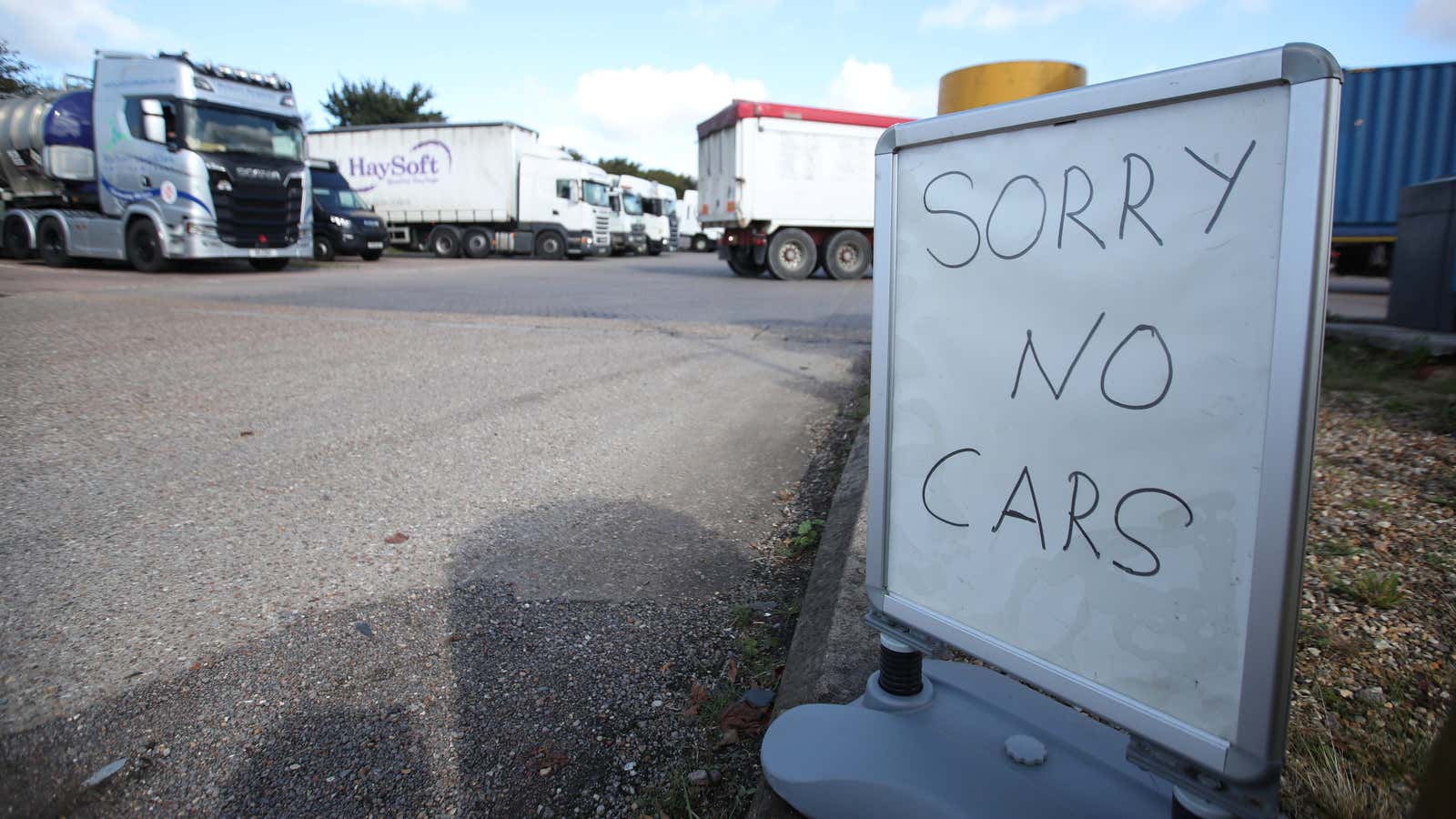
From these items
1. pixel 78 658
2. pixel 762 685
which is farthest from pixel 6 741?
pixel 762 685

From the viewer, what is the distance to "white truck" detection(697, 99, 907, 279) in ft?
57.6

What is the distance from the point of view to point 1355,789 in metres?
1.53

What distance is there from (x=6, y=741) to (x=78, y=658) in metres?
0.34

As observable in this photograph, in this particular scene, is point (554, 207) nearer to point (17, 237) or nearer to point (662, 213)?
point (662, 213)

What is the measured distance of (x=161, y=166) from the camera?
14.2 m

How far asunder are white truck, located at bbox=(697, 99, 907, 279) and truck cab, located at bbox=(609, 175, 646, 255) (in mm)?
11392

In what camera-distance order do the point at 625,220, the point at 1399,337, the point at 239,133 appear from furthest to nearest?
the point at 625,220 < the point at 239,133 < the point at 1399,337

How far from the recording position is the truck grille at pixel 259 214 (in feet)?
48.2

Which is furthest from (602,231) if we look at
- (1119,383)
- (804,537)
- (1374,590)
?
(1119,383)

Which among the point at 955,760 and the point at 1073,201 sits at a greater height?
the point at 1073,201

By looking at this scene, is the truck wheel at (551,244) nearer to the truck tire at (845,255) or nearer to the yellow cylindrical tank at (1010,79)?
the truck tire at (845,255)

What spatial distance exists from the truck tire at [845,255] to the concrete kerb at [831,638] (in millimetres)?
15940

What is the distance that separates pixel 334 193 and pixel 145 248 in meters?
7.00

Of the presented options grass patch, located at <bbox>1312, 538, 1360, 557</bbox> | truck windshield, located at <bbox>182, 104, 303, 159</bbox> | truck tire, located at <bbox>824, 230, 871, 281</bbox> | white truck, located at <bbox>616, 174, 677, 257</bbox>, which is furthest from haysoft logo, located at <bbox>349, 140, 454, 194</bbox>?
grass patch, located at <bbox>1312, 538, 1360, 557</bbox>
